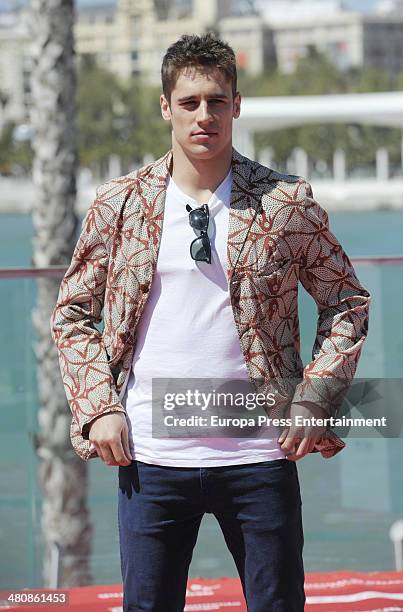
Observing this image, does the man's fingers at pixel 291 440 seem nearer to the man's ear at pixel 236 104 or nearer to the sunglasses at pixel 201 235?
the sunglasses at pixel 201 235

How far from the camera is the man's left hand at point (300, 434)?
259 cm

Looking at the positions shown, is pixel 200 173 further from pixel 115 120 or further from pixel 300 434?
pixel 115 120

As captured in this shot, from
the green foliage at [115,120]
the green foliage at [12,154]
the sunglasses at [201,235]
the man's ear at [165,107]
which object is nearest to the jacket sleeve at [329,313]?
the sunglasses at [201,235]

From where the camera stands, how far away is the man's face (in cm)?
258

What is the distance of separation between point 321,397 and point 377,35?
17973 cm

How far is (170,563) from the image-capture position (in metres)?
→ 2.63

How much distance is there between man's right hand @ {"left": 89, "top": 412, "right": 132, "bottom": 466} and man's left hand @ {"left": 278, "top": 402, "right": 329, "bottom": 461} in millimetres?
342

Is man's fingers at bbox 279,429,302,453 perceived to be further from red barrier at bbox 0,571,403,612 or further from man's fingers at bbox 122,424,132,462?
red barrier at bbox 0,571,403,612

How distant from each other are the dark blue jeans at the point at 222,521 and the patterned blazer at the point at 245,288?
0.53ft

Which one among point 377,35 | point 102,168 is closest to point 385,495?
point 102,168

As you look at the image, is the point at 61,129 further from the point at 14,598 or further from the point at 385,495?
the point at 14,598

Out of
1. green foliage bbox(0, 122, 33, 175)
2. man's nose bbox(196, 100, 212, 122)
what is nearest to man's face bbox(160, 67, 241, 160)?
man's nose bbox(196, 100, 212, 122)

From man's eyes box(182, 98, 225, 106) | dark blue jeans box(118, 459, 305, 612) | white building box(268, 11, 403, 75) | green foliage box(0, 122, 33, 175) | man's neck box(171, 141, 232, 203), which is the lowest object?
dark blue jeans box(118, 459, 305, 612)

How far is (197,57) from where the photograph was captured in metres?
2.57
